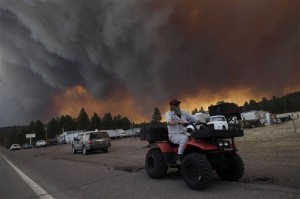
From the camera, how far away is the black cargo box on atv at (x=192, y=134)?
333 inches

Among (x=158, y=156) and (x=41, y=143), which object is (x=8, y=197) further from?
(x=41, y=143)

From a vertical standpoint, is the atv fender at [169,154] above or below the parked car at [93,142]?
below

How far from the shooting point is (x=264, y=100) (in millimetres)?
180875

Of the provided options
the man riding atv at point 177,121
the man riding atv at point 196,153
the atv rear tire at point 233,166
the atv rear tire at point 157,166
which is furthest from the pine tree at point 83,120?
the atv rear tire at point 233,166

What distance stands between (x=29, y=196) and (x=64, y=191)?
0.92 meters

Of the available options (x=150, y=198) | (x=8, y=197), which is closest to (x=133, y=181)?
(x=150, y=198)

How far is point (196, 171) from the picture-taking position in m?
8.38

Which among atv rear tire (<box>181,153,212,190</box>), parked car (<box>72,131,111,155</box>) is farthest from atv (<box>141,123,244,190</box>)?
parked car (<box>72,131,111,155</box>)

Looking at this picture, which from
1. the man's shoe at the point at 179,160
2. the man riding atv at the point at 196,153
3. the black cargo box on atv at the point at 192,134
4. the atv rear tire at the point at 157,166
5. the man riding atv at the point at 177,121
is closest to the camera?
the man riding atv at the point at 196,153

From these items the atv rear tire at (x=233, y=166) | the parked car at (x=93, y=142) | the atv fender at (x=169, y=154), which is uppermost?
the parked car at (x=93, y=142)

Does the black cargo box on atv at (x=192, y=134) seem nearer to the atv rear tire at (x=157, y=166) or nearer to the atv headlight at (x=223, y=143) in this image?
the atv headlight at (x=223, y=143)

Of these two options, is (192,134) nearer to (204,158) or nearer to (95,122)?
(204,158)

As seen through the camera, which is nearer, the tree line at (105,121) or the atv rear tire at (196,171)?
the atv rear tire at (196,171)

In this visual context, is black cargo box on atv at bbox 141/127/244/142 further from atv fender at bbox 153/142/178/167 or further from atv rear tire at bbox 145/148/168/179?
atv fender at bbox 153/142/178/167
